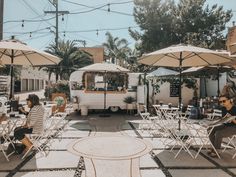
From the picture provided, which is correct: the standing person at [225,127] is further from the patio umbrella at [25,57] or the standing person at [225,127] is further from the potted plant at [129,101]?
the potted plant at [129,101]

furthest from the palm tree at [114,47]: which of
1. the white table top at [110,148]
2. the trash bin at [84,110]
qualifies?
the white table top at [110,148]

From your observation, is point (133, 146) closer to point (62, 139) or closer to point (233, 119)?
point (233, 119)

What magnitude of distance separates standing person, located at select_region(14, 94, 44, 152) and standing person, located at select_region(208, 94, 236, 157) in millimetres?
4050

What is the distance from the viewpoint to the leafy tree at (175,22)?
2675 cm

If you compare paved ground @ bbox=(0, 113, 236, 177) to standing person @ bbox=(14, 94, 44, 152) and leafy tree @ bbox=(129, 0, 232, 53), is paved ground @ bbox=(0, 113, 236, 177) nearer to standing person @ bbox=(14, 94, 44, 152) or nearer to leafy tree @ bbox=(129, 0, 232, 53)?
standing person @ bbox=(14, 94, 44, 152)

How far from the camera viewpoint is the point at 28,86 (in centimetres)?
4678

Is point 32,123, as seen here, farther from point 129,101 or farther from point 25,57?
point 129,101

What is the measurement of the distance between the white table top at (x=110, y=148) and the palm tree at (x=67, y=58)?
24611 millimetres

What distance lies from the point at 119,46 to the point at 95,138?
37.3 m

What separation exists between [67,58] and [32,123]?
23.0m

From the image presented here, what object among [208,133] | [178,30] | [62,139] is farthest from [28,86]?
[208,133]

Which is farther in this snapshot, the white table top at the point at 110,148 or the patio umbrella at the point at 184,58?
the patio umbrella at the point at 184,58

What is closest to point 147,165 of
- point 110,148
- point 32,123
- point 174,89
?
point 110,148

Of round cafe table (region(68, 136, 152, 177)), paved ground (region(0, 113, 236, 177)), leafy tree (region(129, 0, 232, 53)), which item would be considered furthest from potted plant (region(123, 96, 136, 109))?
leafy tree (region(129, 0, 232, 53))
